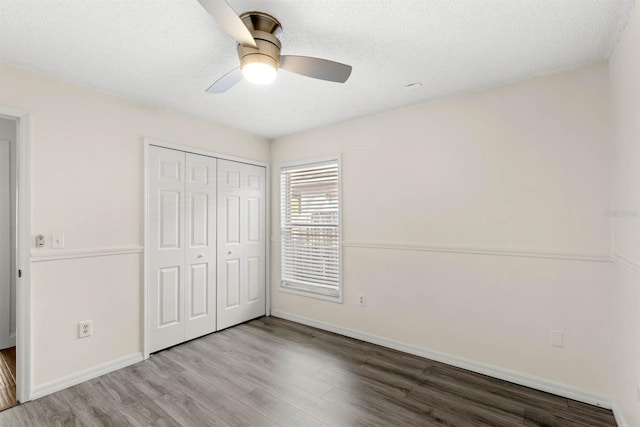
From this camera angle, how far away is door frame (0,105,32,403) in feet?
7.31

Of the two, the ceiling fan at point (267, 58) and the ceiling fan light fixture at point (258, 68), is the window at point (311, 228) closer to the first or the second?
the ceiling fan at point (267, 58)

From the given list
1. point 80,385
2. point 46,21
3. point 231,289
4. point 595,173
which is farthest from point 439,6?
point 80,385

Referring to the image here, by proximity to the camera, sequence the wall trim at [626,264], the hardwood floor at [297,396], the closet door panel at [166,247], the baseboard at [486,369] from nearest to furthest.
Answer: the wall trim at [626,264], the hardwood floor at [297,396], the baseboard at [486,369], the closet door panel at [166,247]

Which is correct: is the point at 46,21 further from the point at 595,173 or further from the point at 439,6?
the point at 595,173

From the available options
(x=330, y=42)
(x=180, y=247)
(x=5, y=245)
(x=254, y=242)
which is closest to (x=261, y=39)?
(x=330, y=42)

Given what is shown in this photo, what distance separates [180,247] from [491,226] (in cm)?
302

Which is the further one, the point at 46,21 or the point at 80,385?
the point at 80,385

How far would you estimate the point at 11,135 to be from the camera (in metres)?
3.13

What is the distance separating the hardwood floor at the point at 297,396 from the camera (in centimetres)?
202

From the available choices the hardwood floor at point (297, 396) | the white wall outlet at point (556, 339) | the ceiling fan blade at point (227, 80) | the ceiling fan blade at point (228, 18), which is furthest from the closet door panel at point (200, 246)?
the white wall outlet at point (556, 339)

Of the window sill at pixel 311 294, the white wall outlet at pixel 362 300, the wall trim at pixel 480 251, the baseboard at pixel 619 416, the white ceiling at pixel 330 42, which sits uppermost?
the white ceiling at pixel 330 42

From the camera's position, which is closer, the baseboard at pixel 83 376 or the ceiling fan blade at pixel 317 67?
the ceiling fan blade at pixel 317 67

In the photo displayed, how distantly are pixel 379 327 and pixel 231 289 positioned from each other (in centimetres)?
182

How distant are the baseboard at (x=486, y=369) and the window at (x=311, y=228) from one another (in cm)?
40
